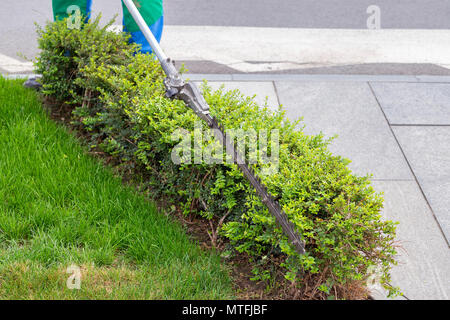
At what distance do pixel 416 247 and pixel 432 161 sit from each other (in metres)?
1.15

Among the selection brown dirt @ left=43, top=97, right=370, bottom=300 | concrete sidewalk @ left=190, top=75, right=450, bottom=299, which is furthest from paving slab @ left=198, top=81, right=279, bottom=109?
brown dirt @ left=43, top=97, right=370, bottom=300

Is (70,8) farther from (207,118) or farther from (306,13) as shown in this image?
(306,13)

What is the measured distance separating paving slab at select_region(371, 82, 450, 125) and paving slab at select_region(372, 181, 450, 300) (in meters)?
1.09

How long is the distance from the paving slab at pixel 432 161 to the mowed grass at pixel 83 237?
5.97ft

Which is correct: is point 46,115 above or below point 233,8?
below

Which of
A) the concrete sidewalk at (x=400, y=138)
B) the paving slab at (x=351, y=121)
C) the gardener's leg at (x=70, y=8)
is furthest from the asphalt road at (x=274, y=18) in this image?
the gardener's leg at (x=70, y=8)

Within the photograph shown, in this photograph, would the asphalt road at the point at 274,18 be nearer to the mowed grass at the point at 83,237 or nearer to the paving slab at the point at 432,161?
the paving slab at the point at 432,161

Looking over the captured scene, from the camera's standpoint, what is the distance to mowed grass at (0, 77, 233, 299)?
2910 mm

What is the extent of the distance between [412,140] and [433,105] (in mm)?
806

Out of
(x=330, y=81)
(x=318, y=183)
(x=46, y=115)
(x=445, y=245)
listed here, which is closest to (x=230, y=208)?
(x=318, y=183)

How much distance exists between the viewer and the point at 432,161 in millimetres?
4391

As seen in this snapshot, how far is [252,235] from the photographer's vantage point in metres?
2.92

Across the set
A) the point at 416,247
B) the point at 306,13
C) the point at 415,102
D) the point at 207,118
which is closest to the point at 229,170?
the point at 207,118
